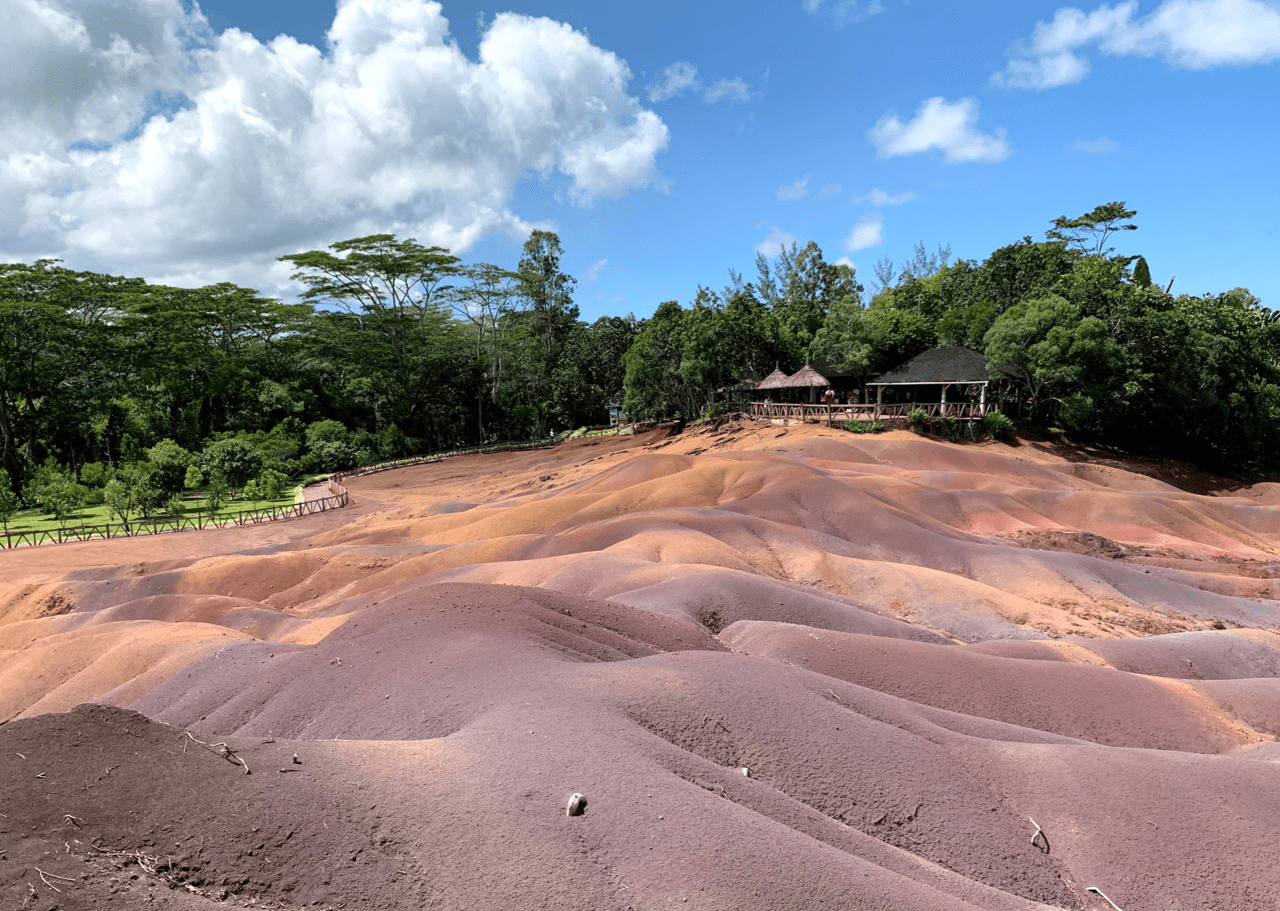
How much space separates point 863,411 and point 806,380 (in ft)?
16.1

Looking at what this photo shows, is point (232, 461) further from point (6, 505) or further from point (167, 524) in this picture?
point (6, 505)

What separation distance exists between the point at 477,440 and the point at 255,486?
27132 millimetres

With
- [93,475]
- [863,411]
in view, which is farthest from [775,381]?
[93,475]

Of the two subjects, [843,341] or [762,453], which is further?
[843,341]

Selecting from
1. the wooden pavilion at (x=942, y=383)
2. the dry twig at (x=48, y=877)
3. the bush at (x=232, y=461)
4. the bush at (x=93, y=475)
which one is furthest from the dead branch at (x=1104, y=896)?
the bush at (x=93, y=475)

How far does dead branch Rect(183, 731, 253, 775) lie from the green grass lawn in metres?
35.6

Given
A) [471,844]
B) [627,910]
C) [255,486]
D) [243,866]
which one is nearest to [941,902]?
[627,910]

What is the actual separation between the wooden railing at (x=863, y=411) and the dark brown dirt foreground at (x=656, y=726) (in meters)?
21.0

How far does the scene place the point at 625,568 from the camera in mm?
18672

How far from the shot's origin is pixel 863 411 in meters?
47.0

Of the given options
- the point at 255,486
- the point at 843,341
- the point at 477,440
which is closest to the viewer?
the point at 255,486

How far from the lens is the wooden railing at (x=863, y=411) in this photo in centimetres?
4441

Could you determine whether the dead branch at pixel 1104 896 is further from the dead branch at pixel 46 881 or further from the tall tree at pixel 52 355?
the tall tree at pixel 52 355

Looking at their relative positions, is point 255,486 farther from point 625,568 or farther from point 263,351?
point 625,568
